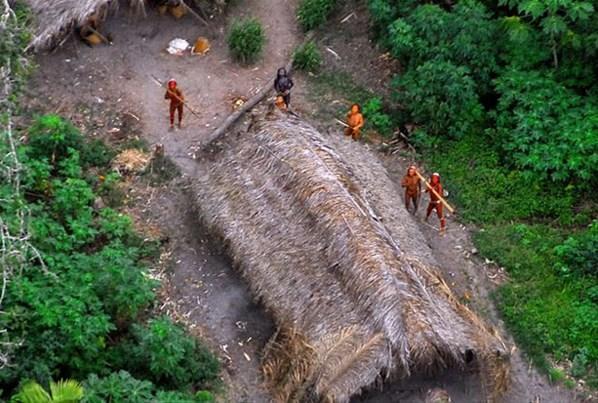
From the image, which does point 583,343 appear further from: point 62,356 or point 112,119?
point 112,119

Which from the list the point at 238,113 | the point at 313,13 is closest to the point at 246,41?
the point at 313,13

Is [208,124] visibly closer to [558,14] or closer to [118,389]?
[558,14]

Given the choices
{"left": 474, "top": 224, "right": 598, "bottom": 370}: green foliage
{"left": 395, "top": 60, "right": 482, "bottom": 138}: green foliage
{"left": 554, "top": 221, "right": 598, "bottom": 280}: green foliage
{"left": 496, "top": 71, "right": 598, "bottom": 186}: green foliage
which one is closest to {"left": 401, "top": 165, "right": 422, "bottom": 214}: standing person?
{"left": 474, "top": 224, "right": 598, "bottom": 370}: green foliage

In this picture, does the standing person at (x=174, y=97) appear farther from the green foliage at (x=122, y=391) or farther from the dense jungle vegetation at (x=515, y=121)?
the green foliage at (x=122, y=391)

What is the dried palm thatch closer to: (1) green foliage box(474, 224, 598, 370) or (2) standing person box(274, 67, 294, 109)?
(2) standing person box(274, 67, 294, 109)

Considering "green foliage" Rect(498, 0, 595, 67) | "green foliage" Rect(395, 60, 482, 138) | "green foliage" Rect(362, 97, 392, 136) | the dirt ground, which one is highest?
"green foliage" Rect(498, 0, 595, 67)

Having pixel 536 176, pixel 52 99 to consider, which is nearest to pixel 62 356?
pixel 52 99
